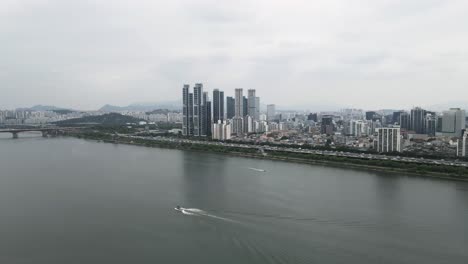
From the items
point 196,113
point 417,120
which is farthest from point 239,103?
point 417,120

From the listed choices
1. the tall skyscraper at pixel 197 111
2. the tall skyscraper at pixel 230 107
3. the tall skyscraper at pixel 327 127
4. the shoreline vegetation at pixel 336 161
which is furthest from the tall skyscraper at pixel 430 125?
the tall skyscraper at pixel 230 107

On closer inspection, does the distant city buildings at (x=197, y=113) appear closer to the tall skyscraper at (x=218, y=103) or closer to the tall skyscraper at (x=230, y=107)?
the tall skyscraper at (x=218, y=103)

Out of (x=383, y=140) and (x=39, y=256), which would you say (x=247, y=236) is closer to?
(x=39, y=256)

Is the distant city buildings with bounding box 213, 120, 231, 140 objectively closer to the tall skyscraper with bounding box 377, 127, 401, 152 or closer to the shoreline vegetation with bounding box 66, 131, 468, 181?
the shoreline vegetation with bounding box 66, 131, 468, 181

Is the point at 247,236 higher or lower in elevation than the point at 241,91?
lower

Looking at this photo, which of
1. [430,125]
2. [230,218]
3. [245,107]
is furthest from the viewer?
[245,107]

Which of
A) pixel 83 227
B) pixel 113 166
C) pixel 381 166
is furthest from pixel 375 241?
pixel 113 166

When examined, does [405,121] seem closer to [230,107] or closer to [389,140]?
[389,140]
